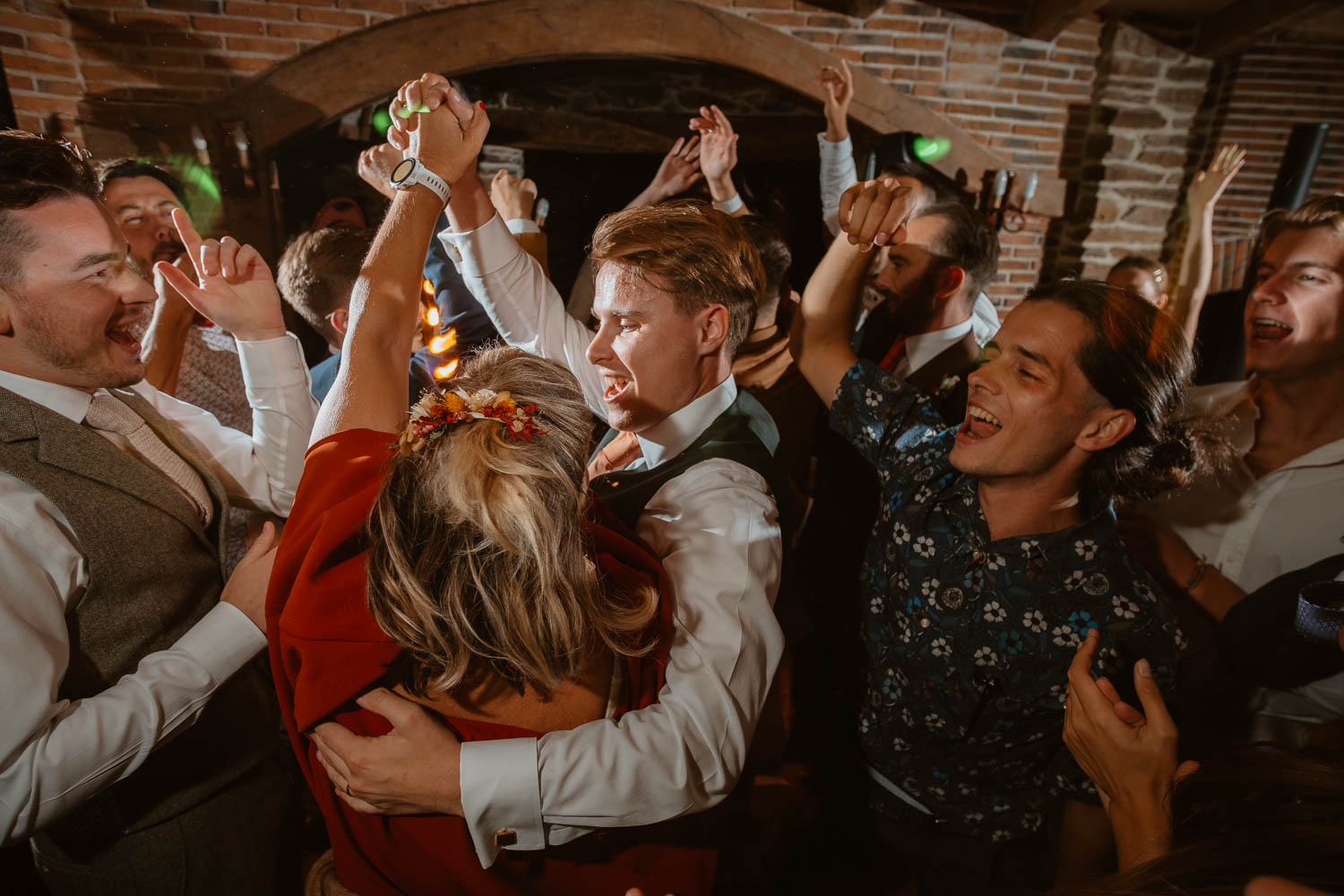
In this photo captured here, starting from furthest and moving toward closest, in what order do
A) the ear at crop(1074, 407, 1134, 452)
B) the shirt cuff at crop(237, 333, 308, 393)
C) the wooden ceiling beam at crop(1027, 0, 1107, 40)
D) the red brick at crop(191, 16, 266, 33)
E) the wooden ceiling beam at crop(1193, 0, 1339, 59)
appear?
the wooden ceiling beam at crop(1193, 0, 1339, 59)
the wooden ceiling beam at crop(1027, 0, 1107, 40)
the red brick at crop(191, 16, 266, 33)
the shirt cuff at crop(237, 333, 308, 393)
the ear at crop(1074, 407, 1134, 452)

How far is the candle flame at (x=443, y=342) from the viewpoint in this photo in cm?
236

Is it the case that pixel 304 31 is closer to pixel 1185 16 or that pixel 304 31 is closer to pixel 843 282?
pixel 843 282

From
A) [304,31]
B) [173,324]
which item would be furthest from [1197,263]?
[304,31]

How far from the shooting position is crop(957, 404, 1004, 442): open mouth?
1459 mm

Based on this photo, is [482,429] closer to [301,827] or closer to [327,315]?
[301,827]

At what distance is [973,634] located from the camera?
1.41 meters

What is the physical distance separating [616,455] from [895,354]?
4.68ft

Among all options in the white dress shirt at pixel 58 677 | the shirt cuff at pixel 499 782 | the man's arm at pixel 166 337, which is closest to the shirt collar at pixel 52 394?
the white dress shirt at pixel 58 677

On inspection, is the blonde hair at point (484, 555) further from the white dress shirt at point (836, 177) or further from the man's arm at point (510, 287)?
the white dress shirt at point (836, 177)

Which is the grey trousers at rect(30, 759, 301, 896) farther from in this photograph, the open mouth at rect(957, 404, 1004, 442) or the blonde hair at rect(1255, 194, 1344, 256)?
the blonde hair at rect(1255, 194, 1344, 256)

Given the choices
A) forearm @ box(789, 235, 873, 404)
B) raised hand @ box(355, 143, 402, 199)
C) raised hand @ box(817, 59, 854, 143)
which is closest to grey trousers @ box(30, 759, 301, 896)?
Answer: raised hand @ box(355, 143, 402, 199)

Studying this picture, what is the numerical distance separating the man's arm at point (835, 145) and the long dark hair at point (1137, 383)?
139 centimetres

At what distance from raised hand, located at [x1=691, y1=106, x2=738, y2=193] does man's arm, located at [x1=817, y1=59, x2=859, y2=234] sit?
595mm

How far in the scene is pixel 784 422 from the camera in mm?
2420
